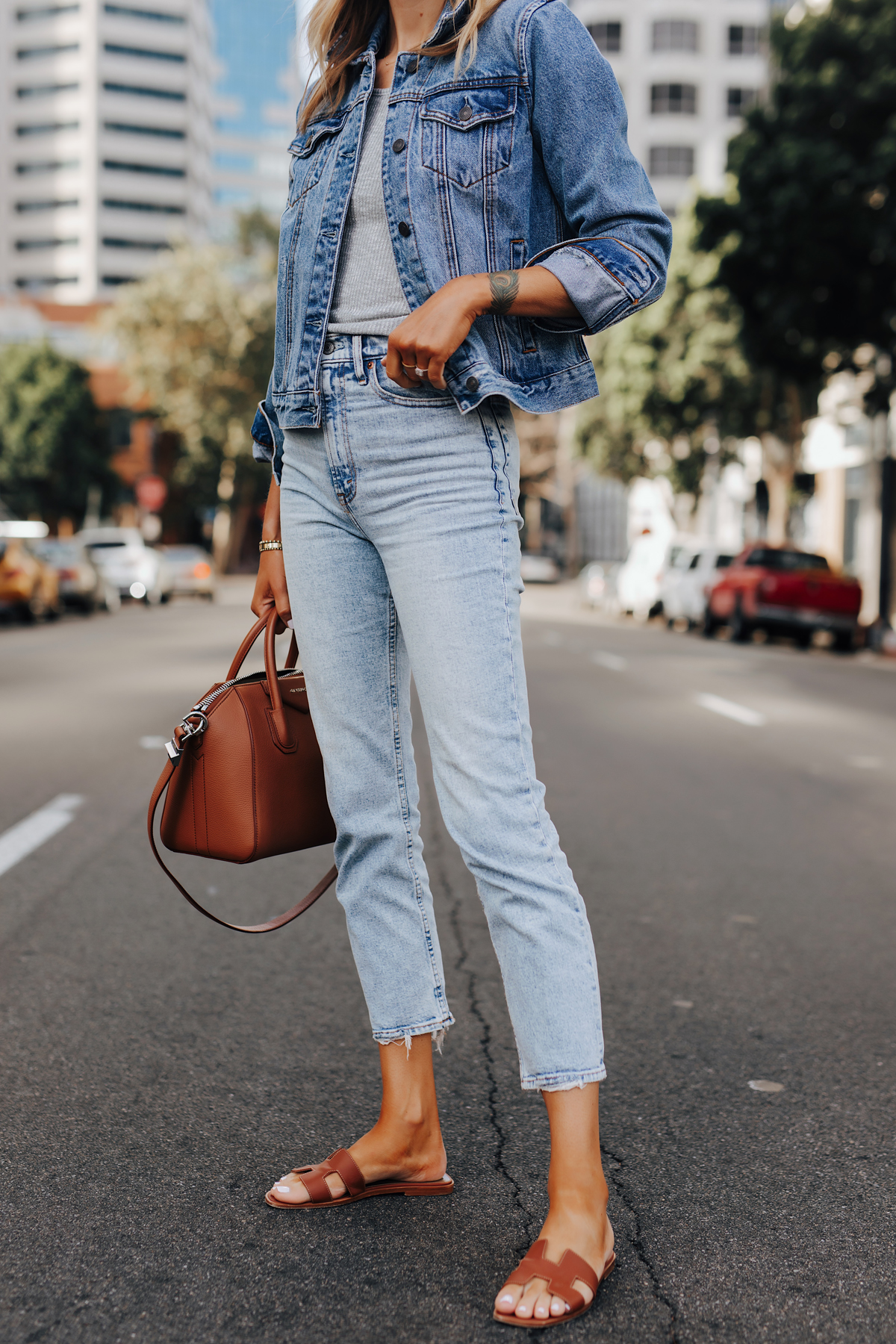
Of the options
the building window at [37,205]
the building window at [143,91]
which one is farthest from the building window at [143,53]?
the building window at [37,205]

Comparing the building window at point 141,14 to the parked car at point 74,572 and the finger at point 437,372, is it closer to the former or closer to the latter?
the parked car at point 74,572

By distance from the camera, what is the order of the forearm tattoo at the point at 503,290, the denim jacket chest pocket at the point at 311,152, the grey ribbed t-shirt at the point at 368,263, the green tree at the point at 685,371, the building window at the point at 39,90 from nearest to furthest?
the forearm tattoo at the point at 503,290
the grey ribbed t-shirt at the point at 368,263
the denim jacket chest pocket at the point at 311,152
the green tree at the point at 685,371
the building window at the point at 39,90

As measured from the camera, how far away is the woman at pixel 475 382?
85.3 inches

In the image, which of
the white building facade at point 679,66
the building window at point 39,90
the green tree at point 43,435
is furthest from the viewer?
the building window at point 39,90

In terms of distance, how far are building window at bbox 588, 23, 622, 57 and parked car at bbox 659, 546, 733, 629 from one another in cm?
4982

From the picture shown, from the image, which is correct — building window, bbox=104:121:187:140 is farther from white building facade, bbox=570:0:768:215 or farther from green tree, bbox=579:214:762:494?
green tree, bbox=579:214:762:494

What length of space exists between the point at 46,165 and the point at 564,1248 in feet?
364

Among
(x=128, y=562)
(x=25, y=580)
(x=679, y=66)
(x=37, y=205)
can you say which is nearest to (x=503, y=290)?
(x=25, y=580)

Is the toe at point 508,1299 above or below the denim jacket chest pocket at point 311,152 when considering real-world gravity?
below

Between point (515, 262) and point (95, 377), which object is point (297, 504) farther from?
point (95, 377)

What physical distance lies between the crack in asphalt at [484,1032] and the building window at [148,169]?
106 m

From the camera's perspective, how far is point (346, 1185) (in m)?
2.44

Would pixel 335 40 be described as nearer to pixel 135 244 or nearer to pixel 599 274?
pixel 599 274

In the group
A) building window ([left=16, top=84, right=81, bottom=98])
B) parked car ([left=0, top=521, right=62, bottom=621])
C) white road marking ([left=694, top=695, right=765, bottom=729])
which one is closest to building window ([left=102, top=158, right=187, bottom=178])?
building window ([left=16, top=84, right=81, bottom=98])
